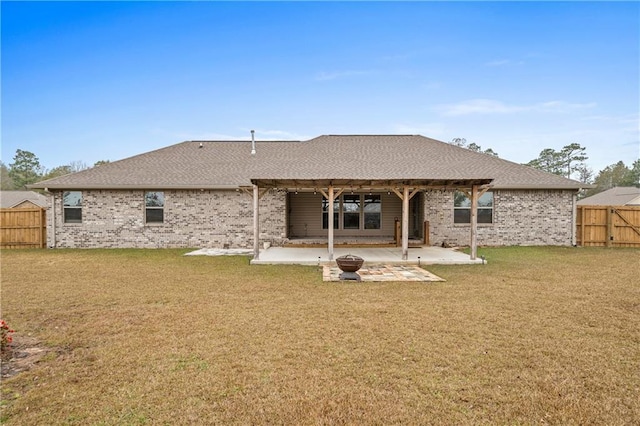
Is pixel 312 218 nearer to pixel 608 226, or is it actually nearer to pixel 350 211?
pixel 350 211

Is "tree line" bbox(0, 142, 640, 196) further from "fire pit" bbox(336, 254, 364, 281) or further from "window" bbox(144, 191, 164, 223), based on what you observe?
"fire pit" bbox(336, 254, 364, 281)

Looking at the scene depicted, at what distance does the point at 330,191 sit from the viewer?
424 inches

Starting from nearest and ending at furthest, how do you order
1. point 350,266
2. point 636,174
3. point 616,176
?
point 350,266 < point 636,174 < point 616,176

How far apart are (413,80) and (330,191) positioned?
1242 centimetres

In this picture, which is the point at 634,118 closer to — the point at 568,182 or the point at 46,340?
the point at 568,182

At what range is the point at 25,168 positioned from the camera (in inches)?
2196

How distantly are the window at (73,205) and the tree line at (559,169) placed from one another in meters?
45.7

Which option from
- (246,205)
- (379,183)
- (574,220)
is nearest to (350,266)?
(379,183)

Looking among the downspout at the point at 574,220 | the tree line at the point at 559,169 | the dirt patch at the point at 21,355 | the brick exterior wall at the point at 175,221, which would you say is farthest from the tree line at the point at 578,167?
the dirt patch at the point at 21,355

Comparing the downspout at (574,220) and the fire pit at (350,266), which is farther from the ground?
the downspout at (574,220)

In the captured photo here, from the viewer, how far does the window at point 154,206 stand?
47.3ft

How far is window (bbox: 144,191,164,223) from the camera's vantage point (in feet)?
47.3

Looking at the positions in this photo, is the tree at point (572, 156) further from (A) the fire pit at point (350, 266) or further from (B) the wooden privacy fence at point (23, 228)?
(B) the wooden privacy fence at point (23, 228)

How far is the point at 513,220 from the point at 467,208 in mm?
2018
